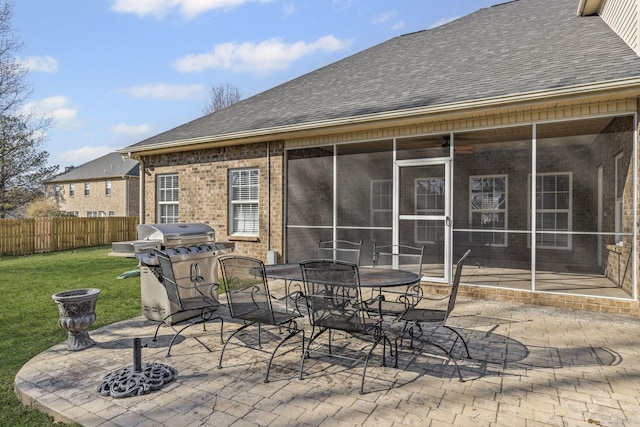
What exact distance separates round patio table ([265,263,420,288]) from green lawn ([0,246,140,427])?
236 cm

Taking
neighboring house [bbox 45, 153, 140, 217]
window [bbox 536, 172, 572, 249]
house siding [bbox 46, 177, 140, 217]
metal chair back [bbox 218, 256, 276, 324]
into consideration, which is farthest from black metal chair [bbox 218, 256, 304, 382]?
house siding [bbox 46, 177, 140, 217]

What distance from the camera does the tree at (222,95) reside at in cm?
3056

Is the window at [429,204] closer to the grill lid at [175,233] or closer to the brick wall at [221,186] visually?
the brick wall at [221,186]

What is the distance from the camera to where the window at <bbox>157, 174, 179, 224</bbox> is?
1085 cm

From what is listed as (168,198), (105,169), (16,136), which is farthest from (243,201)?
(105,169)

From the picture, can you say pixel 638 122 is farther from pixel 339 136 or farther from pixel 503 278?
pixel 339 136

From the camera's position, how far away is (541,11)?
973 cm

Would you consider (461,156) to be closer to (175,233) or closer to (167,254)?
(175,233)

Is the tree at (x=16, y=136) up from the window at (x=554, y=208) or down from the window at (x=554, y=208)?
up

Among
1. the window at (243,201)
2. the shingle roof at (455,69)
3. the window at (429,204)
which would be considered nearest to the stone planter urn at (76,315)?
the shingle roof at (455,69)

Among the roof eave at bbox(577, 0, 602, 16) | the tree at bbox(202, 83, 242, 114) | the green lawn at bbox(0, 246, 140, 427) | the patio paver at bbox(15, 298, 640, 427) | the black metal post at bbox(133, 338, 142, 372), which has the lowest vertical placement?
the green lawn at bbox(0, 246, 140, 427)

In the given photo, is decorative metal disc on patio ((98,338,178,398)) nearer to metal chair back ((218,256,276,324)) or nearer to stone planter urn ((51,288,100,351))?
metal chair back ((218,256,276,324))

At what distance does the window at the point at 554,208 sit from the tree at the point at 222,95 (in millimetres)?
24944

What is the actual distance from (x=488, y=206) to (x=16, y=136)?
74.5ft
